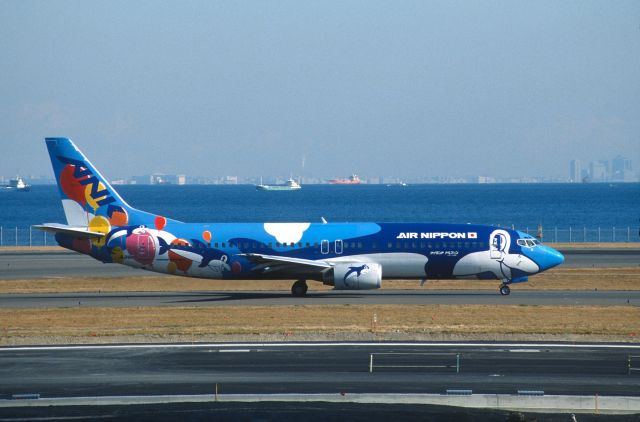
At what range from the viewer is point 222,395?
2481cm

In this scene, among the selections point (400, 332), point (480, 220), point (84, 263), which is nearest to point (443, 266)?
point (400, 332)

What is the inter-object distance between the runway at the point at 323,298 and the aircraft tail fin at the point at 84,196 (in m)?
3.99

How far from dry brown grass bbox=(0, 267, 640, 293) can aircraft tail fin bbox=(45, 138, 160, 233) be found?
504cm

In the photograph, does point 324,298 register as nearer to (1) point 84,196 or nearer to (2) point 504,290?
(2) point 504,290

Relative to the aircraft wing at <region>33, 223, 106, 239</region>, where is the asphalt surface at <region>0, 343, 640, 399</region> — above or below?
below

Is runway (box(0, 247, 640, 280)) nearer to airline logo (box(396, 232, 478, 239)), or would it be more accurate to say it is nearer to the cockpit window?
the cockpit window

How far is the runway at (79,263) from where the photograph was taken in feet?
205

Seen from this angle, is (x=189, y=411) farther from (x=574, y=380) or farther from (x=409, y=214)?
(x=409, y=214)

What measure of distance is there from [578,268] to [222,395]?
43064mm

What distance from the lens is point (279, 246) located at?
50.1 m

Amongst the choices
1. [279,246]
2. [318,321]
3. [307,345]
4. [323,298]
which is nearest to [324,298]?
[323,298]

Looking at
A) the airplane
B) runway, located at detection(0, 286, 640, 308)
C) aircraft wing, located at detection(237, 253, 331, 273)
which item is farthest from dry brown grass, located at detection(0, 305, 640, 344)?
the airplane

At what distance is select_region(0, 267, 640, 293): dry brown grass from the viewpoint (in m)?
53.2

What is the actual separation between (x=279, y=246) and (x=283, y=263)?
158cm
